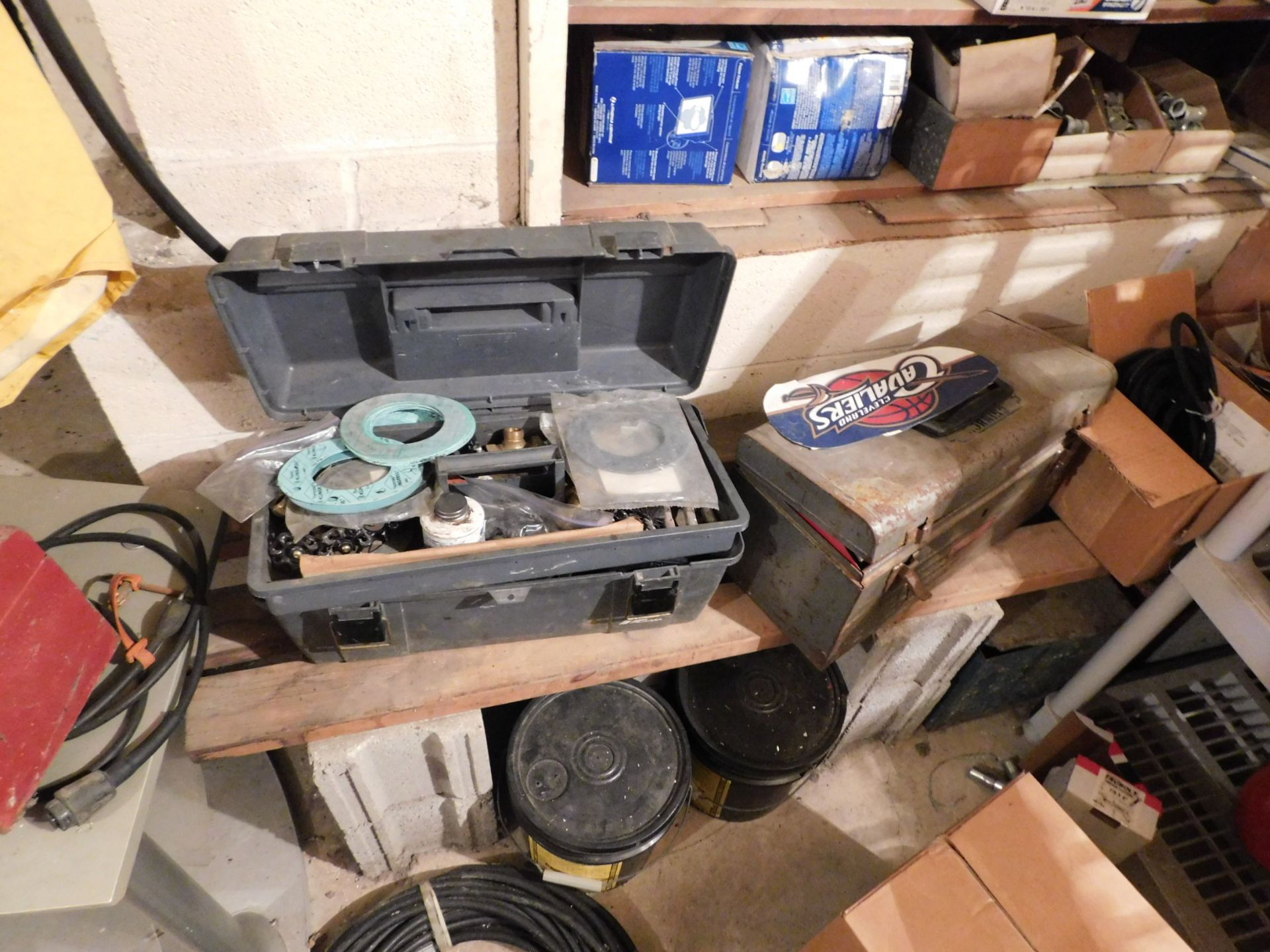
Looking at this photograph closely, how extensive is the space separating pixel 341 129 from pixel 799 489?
610 millimetres

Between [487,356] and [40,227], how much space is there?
0.41 metres

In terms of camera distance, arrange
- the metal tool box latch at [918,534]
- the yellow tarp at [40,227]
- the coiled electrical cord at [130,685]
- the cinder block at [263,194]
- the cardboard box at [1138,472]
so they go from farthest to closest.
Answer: the cardboard box at [1138,472], the metal tool box latch at [918,534], the cinder block at [263,194], the coiled electrical cord at [130,685], the yellow tarp at [40,227]

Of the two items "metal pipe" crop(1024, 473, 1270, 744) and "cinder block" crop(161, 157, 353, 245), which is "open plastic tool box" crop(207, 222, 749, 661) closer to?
"cinder block" crop(161, 157, 353, 245)

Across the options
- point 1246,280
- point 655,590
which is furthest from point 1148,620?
point 655,590

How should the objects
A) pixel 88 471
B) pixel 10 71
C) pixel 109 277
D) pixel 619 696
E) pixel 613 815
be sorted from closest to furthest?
1. pixel 10 71
2. pixel 109 277
3. pixel 613 815
4. pixel 619 696
5. pixel 88 471

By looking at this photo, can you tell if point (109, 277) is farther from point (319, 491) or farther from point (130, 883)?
point (130, 883)

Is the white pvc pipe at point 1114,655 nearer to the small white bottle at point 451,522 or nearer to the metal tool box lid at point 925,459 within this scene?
the metal tool box lid at point 925,459

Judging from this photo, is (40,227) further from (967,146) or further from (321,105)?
(967,146)

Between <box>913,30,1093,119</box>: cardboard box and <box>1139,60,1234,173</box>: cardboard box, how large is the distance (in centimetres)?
24

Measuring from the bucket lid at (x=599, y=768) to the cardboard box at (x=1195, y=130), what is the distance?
3.70ft

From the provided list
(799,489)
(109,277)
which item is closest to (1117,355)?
(799,489)

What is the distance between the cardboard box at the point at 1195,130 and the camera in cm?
114

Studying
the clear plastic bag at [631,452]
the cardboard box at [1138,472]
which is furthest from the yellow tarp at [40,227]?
the cardboard box at [1138,472]

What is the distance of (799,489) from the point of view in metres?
0.86
